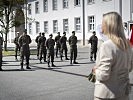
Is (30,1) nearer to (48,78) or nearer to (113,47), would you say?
(48,78)

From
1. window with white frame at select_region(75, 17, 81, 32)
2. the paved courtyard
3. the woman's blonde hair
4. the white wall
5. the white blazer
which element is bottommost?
the paved courtyard

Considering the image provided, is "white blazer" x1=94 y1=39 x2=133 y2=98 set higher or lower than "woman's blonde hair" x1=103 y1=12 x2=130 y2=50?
lower

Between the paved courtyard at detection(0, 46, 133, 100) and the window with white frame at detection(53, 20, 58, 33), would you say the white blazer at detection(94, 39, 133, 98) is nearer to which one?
the paved courtyard at detection(0, 46, 133, 100)

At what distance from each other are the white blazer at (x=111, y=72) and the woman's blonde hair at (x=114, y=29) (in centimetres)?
5

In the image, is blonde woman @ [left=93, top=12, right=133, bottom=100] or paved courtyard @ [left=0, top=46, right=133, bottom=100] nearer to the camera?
blonde woman @ [left=93, top=12, right=133, bottom=100]

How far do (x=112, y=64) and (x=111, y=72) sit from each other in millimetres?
90

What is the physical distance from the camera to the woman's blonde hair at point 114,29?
158 inches

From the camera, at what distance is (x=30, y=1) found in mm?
56406

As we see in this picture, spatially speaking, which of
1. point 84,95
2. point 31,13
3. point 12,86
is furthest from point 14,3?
point 84,95

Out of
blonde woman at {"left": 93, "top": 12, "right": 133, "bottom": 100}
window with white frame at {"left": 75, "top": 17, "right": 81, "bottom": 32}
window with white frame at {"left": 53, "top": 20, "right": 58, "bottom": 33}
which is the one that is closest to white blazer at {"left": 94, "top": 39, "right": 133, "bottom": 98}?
blonde woman at {"left": 93, "top": 12, "right": 133, "bottom": 100}

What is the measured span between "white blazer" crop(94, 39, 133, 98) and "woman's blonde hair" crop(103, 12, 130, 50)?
5cm

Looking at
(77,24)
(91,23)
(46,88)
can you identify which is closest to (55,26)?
(77,24)

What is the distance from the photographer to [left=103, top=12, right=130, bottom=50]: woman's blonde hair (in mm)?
4020

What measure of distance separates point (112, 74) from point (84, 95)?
5763mm
